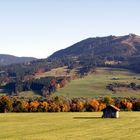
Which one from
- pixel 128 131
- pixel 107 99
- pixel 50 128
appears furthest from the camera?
pixel 107 99

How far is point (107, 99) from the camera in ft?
639

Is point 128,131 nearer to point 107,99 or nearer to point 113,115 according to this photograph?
point 113,115

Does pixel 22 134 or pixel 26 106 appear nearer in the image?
pixel 22 134

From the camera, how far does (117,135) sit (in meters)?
81.0

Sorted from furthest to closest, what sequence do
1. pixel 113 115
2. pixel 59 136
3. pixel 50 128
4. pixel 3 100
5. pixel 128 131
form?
pixel 3 100
pixel 113 115
pixel 50 128
pixel 128 131
pixel 59 136

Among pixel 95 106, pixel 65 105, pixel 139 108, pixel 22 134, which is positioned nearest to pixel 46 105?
pixel 65 105

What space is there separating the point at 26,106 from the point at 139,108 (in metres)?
49.0

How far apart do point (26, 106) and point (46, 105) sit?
29.1 ft

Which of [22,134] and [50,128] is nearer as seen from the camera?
[22,134]

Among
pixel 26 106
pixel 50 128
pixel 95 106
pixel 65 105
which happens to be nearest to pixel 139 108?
pixel 95 106

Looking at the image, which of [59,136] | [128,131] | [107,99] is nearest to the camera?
[59,136]

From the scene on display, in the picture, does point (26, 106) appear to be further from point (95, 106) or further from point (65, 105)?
point (95, 106)

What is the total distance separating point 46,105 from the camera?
180625 millimetres

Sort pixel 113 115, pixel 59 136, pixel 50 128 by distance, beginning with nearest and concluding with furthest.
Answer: pixel 59 136
pixel 50 128
pixel 113 115
